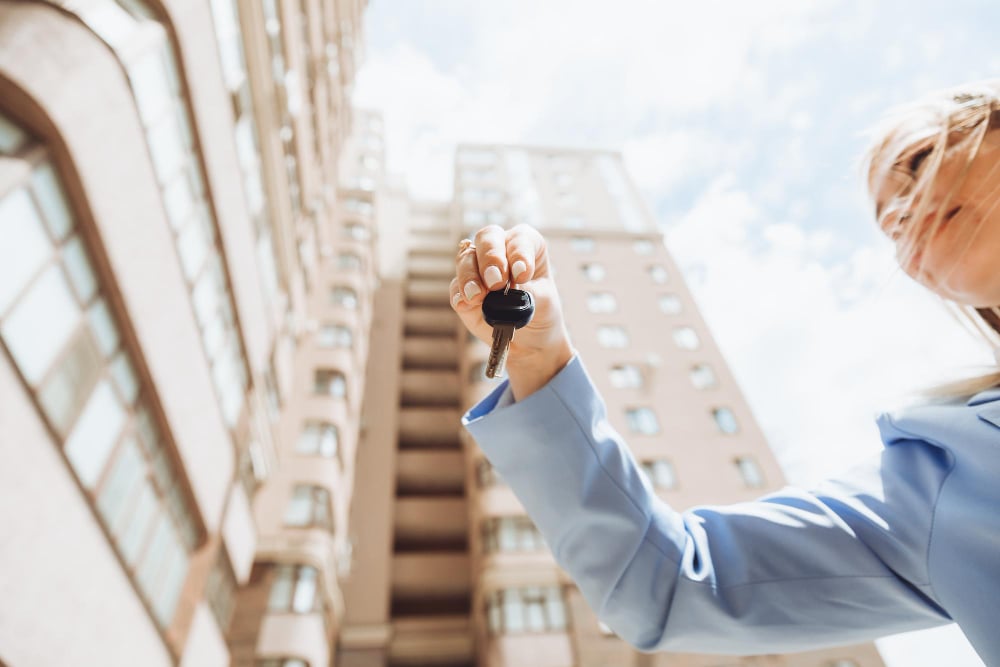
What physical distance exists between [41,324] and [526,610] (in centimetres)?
1572

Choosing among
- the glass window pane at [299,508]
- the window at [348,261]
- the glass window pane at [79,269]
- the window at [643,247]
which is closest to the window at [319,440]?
the glass window pane at [299,508]

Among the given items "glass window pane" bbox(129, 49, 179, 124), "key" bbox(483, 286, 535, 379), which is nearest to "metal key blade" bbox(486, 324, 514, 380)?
"key" bbox(483, 286, 535, 379)

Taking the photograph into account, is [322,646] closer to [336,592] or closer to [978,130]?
[336,592]

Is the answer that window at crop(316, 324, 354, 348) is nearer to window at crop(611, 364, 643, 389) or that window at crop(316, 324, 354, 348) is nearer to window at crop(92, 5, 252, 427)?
window at crop(92, 5, 252, 427)

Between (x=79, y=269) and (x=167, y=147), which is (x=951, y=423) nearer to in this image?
(x=79, y=269)

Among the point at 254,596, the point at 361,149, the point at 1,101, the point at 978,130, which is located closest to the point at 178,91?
the point at 1,101

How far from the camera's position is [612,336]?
24.5 m

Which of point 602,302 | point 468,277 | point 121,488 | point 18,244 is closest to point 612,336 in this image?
point 602,302

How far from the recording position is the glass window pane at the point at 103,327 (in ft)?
23.2

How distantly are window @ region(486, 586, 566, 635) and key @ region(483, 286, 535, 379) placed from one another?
693 inches

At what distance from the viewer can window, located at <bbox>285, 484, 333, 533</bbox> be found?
17.0 m

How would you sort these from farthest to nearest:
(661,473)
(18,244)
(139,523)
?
1. (661,473)
2. (139,523)
3. (18,244)

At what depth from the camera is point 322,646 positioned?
15.8m

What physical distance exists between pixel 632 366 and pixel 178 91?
63.5 feet
